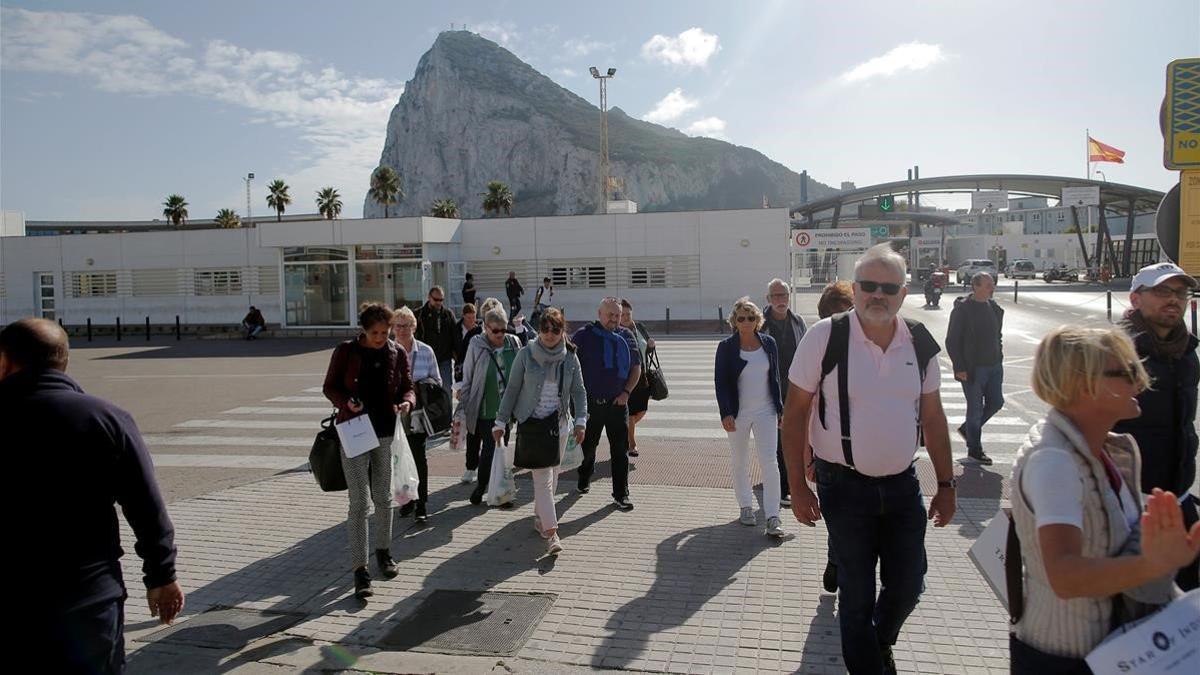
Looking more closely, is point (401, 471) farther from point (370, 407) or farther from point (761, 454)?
point (761, 454)

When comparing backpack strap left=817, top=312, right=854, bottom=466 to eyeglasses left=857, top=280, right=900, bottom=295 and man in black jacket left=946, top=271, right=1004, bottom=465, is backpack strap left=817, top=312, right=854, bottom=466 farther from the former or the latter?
man in black jacket left=946, top=271, right=1004, bottom=465

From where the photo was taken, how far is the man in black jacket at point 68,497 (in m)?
2.67

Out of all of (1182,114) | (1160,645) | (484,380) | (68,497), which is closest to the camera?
(1160,645)

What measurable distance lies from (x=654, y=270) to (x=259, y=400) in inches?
736

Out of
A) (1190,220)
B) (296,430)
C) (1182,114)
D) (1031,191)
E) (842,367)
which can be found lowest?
(296,430)

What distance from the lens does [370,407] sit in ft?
18.1

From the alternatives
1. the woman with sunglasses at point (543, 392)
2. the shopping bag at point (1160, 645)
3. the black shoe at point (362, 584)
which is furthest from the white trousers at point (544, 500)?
the shopping bag at point (1160, 645)

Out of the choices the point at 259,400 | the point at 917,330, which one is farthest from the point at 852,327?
the point at 259,400

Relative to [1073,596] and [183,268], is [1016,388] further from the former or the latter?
[183,268]

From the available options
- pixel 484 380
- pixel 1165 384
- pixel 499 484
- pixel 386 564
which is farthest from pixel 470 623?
pixel 1165 384

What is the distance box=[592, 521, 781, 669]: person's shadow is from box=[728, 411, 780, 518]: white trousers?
0.24 m

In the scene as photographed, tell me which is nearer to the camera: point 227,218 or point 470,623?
point 470,623

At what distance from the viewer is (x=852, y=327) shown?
11.8 feet

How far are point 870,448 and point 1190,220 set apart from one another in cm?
356
